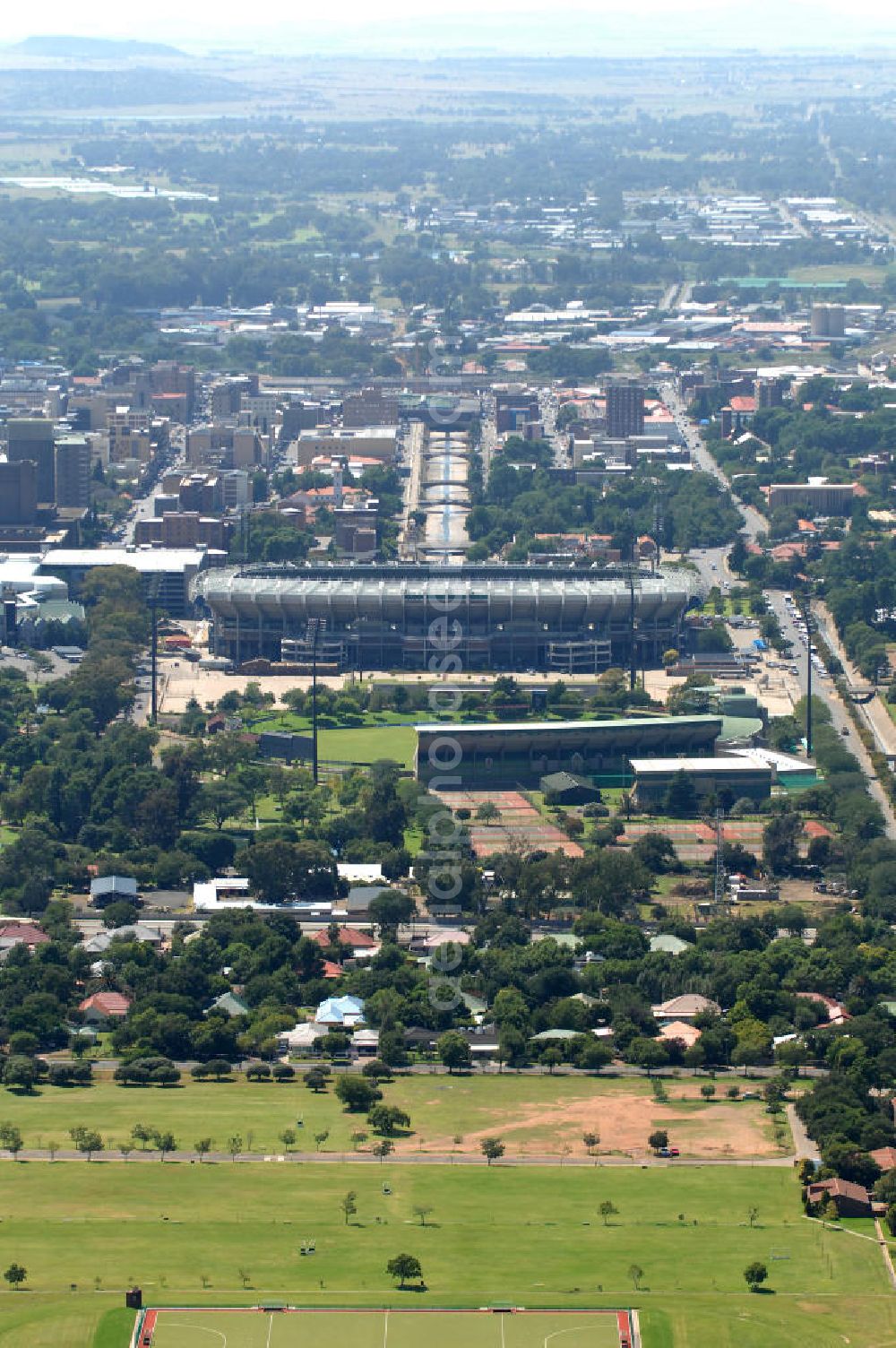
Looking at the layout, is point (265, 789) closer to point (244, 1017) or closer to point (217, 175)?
point (244, 1017)

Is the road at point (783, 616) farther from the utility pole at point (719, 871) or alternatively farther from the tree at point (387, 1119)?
the tree at point (387, 1119)

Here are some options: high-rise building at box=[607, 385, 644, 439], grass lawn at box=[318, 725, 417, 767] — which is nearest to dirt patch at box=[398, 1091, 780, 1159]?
grass lawn at box=[318, 725, 417, 767]

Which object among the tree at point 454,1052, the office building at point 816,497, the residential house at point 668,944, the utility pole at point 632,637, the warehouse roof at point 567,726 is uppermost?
the office building at point 816,497

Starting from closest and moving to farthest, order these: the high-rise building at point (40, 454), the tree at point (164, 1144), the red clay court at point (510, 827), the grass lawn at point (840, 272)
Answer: the tree at point (164, 1144) → the red clay court at point (510, 827) → the high-rise building at point (40, 454) → the grass lawn at point (840, 272)

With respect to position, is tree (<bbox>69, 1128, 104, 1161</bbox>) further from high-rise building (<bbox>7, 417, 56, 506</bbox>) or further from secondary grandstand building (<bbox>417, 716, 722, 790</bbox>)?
high-rise building (<bbox>7, 417, 56, 506</bbox>)

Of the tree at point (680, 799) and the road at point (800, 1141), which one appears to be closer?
the road at point (800, 1141)

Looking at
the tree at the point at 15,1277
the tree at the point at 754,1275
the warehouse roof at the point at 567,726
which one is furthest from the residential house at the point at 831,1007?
the tree at the point at 15,1277

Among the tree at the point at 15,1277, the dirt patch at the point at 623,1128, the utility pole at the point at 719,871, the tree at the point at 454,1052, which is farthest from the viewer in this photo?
the utility pole at the point at 719,871

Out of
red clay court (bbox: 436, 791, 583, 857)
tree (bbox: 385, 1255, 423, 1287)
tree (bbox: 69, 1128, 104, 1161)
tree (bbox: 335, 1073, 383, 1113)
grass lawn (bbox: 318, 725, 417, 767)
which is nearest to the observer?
tree (bbox: 385, 1255, 423, 1287)
